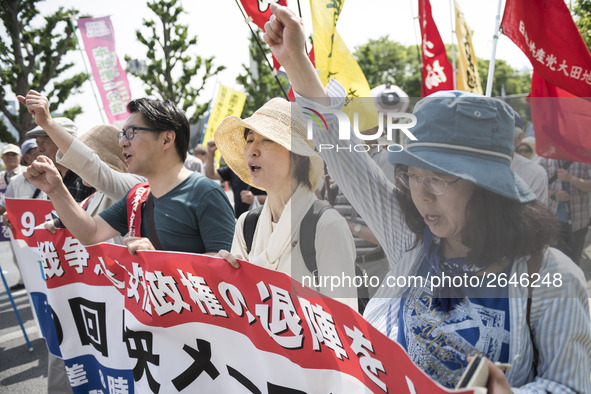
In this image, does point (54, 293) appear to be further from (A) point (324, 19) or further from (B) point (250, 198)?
(A) point (324, 19)

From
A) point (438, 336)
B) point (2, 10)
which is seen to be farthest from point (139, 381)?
point (2, 10)

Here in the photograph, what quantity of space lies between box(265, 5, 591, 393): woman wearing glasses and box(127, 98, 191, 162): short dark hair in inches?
54.2

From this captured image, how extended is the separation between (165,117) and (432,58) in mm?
3421

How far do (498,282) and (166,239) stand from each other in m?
1.49

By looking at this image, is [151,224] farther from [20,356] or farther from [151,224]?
[20,356]

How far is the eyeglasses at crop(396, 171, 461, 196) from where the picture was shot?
1.08 metres

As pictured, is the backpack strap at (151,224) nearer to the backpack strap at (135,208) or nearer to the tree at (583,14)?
the backpack strap at (135,208)

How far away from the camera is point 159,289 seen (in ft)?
6.36

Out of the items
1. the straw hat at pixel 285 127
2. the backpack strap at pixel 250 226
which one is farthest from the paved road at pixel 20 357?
the straw hat at pixel 285 127

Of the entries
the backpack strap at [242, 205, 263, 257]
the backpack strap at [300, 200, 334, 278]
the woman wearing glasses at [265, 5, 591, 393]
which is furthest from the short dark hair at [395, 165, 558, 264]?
the backpack strap at [242, 205, 263, 257]

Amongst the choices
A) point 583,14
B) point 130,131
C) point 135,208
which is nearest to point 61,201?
point 135,208

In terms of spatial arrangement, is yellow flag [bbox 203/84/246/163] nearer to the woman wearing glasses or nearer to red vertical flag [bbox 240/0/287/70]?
red vertical flag [bbox 240/0/287/70]

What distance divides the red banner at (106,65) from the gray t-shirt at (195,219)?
24.9 feet

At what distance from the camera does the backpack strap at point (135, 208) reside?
229cm
